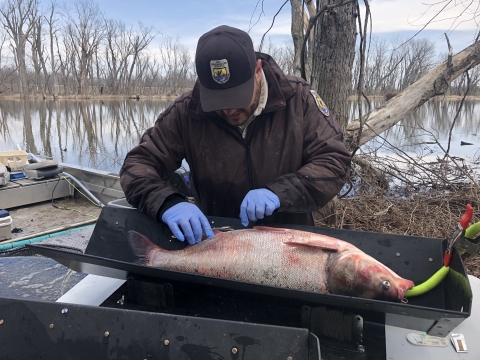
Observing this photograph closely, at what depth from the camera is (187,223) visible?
7.08 feet

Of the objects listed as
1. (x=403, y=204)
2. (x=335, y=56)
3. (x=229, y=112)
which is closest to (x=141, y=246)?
(x=229, y=112)

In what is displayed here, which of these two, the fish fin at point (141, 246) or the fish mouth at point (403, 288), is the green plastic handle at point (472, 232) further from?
the fish fin at point (141, 246)

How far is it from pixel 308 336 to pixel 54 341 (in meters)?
0.85

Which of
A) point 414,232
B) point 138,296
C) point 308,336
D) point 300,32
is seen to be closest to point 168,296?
point 138,296

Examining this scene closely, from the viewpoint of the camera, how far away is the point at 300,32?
22.1 feet

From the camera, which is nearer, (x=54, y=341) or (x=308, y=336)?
(x=308, y=336)

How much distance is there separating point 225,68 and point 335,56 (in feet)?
8.37

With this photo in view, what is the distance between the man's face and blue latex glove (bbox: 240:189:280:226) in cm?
53

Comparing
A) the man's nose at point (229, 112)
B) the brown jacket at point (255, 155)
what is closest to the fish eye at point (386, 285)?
the brown jacket at point (255, 155)

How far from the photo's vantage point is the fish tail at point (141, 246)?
219cm

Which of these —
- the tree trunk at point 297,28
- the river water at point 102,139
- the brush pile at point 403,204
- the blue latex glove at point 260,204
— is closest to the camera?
the blue latex glove at point 260,204

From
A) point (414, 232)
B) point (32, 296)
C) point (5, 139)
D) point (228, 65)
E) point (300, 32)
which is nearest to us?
point (228, 65)

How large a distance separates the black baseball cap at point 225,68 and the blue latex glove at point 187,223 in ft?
2.05

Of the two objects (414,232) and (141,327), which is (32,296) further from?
(414,232)
